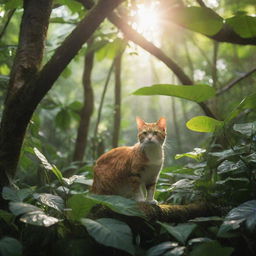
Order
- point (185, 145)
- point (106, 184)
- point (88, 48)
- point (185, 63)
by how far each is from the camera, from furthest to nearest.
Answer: point (185, 145) → point (185, 63) → point (88, 48) → point (106, 184)

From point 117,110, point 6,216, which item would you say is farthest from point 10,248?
point 117,110

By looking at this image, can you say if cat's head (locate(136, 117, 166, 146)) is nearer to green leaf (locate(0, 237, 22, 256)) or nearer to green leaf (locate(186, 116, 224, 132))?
green leaf (locate(186, 116, 224, 132))

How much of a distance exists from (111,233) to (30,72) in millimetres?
1091

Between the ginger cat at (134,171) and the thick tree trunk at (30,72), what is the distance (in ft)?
2.86

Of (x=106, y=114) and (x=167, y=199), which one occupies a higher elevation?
(x=106, y=114)

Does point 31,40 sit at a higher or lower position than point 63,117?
higher

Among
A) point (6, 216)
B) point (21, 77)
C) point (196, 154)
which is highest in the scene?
point (21, 77)

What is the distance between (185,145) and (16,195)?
5683mm

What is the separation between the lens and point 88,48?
15.0 feet

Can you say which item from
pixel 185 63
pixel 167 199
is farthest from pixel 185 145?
pixel 167 199

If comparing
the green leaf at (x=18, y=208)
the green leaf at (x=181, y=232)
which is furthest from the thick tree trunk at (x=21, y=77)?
the green leaf at (x=181, y=232)

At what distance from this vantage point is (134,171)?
271cm

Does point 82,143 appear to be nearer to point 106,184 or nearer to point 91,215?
point 106,184

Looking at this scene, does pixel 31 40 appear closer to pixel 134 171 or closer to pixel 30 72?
pixel 30 72
